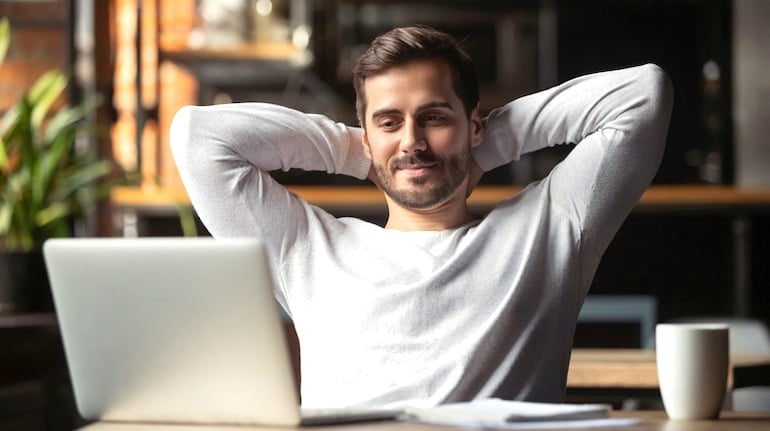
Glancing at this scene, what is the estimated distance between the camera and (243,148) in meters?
1.92

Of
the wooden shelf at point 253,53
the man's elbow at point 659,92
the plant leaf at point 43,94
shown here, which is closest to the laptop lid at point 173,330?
the man's elbow at point 659,92

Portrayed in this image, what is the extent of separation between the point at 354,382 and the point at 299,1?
9.05 feet

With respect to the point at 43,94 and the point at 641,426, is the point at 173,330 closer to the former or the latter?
the point at 641,426

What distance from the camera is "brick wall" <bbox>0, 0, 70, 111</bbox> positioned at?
5.57 metres

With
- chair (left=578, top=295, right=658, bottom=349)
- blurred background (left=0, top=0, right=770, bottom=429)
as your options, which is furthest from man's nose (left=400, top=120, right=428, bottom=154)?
blurred background (left=0, top=0, right=770, bottom=429)

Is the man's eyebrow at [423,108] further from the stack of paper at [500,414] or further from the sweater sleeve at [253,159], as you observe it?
the stack of paper at [500,414]

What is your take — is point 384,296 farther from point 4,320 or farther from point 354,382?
point 4,320

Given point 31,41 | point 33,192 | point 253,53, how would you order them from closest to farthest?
1. point 33,192
2. point 253,53
3. point 31,41

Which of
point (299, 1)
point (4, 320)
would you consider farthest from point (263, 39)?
point (4, 320)

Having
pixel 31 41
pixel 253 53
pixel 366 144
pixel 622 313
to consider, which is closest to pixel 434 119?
pixel 366 144

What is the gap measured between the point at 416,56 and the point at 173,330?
72cm

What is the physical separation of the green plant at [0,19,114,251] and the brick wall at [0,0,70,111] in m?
2.50

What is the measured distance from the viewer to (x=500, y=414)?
130 cm

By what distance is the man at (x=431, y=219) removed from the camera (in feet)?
5.65
